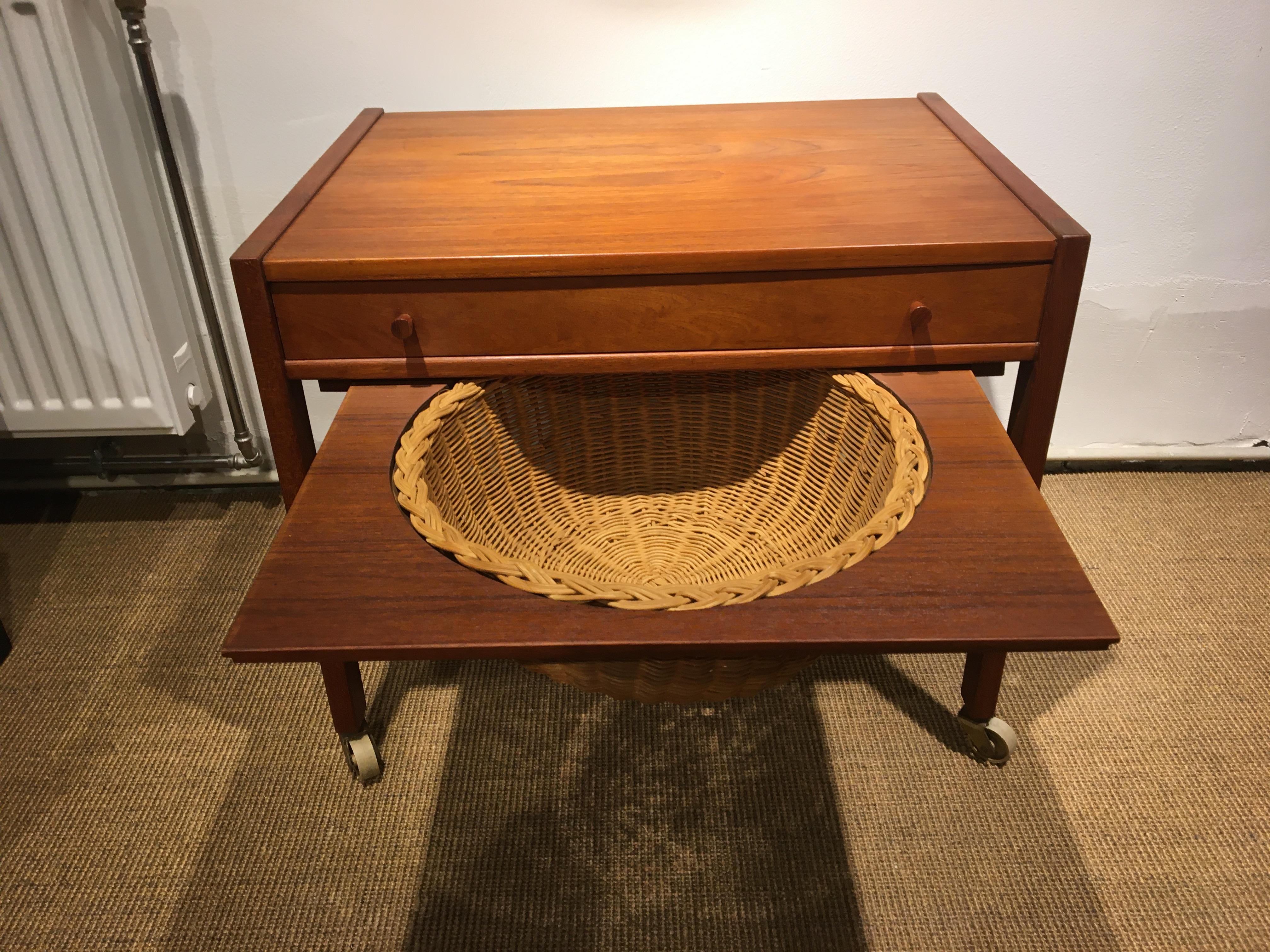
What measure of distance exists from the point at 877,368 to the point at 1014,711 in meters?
0.56

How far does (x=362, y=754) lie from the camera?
1.11m

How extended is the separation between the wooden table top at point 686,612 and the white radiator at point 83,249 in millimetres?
776

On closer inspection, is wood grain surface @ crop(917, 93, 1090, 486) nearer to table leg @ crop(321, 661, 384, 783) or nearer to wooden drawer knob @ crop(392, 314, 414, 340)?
wooden drawer knob @ crop(392, 314, 414, 340)

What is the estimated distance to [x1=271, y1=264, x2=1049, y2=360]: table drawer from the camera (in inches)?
34.5

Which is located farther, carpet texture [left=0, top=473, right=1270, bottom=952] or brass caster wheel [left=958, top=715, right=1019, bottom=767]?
brass caster wheel [left=958, top=715, right=1019, bottom=767]

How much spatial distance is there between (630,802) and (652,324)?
1.90 feet

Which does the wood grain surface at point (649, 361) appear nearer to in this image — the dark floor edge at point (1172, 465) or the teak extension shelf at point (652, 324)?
the teak extension shelf at point (652, 324)

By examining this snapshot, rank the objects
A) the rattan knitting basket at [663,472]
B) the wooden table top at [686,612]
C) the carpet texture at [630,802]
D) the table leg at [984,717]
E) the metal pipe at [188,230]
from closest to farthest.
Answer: the wooden table top at [686,612] → the rattan knitting basket at [663,472] → the carpet texture at [630,802] → the table leg at [984,717] → the metal pipe at [188,230]

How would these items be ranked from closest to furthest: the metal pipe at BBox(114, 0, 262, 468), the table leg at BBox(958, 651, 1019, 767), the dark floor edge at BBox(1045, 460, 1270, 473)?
the table leg at BBox(958, 651, 1019, 767), the metal pipe at BBox(114, 0, 262, 468), the dark floor edge at BBox(1045, 460, 1270, 473)

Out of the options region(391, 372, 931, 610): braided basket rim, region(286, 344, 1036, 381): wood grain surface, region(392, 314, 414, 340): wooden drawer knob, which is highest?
region(392, 314, 414, 340): wooden drawer knob

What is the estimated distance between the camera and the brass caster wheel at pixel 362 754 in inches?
43.6

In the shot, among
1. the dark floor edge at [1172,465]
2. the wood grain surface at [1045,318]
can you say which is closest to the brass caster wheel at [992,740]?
the wood grain surface at [1045,318]

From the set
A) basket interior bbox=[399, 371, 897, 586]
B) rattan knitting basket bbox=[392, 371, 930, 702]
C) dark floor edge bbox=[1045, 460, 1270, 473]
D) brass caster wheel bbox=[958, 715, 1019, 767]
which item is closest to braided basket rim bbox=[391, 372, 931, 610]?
rattan knitting basket bbox=[392, 371, 930, 702]

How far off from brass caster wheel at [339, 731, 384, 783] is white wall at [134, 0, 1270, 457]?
0.80 meters
